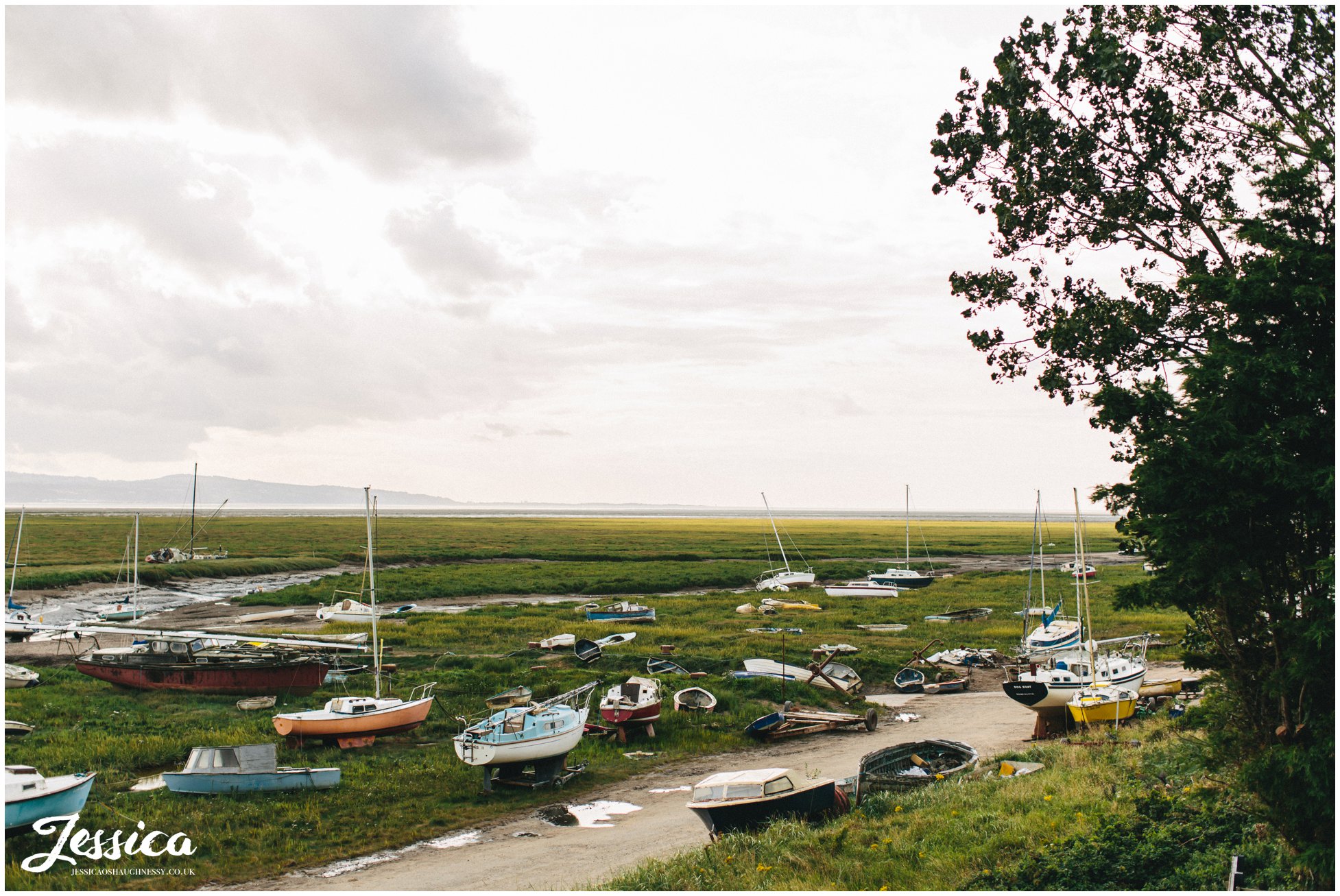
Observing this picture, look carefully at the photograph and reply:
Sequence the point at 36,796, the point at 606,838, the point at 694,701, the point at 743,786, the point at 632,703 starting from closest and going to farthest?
the point at 36,796 < the point at 743,786 < the point at 606,838 < the point at 632,703 < the point at 694,701

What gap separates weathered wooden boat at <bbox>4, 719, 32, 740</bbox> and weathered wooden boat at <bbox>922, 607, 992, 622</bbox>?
4574 cm

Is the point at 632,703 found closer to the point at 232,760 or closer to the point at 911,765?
the point at 911,765

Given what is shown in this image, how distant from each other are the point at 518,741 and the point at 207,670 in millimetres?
16219

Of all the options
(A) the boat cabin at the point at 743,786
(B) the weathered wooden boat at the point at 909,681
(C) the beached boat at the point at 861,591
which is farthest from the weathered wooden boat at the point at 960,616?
(A) the boat cabin at the point at 743,786

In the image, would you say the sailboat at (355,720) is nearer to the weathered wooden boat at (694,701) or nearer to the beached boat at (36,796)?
the beached boat at (36,796)

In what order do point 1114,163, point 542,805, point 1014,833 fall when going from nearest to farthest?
point 1014,833
point 1114,163
point 542,805

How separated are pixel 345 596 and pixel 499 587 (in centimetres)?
1299

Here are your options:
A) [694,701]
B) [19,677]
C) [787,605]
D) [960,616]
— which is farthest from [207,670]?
[960,616]

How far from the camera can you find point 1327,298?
11.0 meters

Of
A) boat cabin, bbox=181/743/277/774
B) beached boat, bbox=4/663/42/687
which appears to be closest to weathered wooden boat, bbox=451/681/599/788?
boat cabin, bbox=181/743/277/774

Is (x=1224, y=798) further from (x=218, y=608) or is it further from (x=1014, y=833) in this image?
(x=218, y=608)

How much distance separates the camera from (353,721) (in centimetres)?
2622

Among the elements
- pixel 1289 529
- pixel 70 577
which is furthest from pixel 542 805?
pixel 70 577

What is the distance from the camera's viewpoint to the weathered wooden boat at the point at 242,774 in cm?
2139
